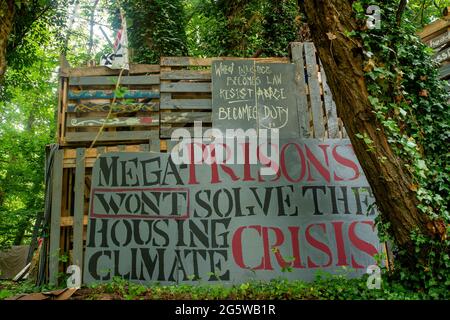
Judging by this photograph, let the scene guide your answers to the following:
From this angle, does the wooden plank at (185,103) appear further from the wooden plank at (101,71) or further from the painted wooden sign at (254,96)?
the wooden plank at (101,71)

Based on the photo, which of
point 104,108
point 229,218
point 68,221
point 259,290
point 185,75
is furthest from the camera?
point 185,75

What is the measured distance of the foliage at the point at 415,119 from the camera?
4.35m

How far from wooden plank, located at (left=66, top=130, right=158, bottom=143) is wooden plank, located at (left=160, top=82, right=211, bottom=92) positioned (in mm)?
879

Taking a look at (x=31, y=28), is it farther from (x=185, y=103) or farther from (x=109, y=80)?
(x=185, y=103)

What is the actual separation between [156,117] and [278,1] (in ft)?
21.7

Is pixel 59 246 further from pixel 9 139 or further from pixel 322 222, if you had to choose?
pixel 9 139

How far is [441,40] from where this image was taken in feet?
24.6

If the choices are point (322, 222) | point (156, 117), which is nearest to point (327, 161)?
point (322, 222)

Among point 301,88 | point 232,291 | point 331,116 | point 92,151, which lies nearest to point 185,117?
point 92,151

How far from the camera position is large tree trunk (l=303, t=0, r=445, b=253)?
4398 mm

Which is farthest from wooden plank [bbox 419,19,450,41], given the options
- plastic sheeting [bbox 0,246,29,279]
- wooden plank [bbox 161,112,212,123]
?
plastic sheeting [bbox 0,246,29,279]

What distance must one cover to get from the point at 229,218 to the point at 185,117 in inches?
81.9
